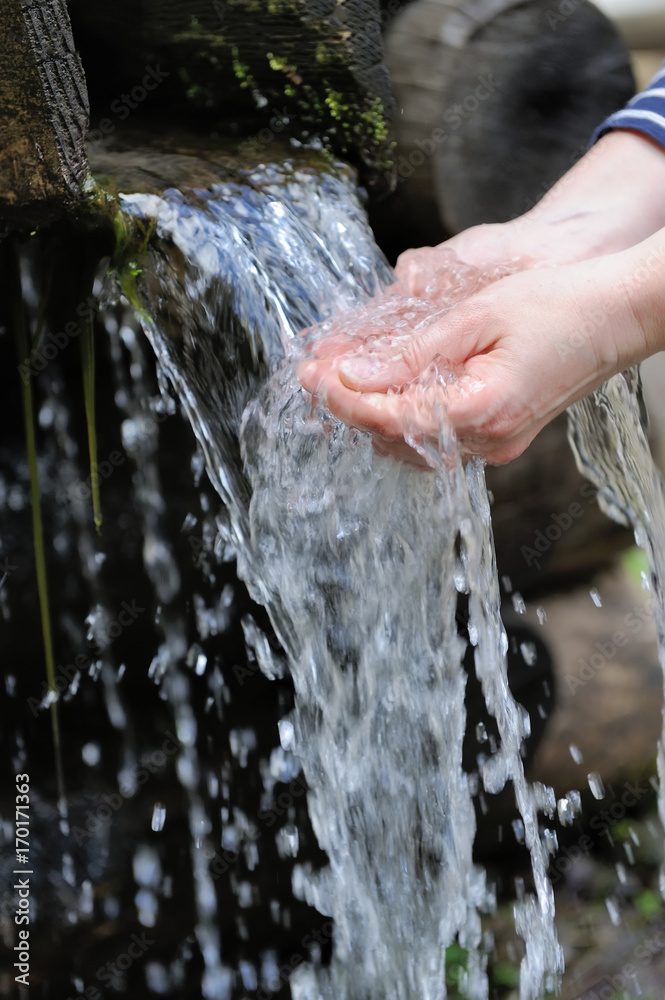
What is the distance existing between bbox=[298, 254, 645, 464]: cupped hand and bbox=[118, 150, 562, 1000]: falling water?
4 centimetres

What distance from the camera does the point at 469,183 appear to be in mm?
1947

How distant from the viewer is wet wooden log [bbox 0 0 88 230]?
3.91ft

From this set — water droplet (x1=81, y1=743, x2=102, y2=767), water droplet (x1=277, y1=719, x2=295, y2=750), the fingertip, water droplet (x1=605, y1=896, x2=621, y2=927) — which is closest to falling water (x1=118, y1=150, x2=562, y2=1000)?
water droplet (x1=277, y1=719, x2=295, y2=750)

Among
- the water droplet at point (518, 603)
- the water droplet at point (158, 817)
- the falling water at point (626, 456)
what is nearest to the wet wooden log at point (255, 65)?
the falling water at point (626, 456)

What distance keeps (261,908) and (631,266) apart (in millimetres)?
1660

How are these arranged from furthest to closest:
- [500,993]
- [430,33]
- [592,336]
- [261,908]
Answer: [500,993] < [261,908] < [430,33] < [592,336]

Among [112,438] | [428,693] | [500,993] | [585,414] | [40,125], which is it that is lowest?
[500,993]

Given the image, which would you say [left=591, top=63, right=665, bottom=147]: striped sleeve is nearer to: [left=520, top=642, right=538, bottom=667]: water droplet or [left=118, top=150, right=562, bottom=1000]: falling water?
[left=118, top=150, right=562, bottom=1000]: falling water

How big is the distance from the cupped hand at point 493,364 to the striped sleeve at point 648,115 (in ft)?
1.96

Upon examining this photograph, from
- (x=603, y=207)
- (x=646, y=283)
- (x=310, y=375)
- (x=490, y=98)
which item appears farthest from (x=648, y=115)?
(x=310, y=375)

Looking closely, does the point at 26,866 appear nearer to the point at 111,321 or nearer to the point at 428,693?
the point at 428,693

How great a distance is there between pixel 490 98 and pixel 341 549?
1140 millimetres

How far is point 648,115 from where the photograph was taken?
1678mm

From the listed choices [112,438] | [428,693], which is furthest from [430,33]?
[428,693]
